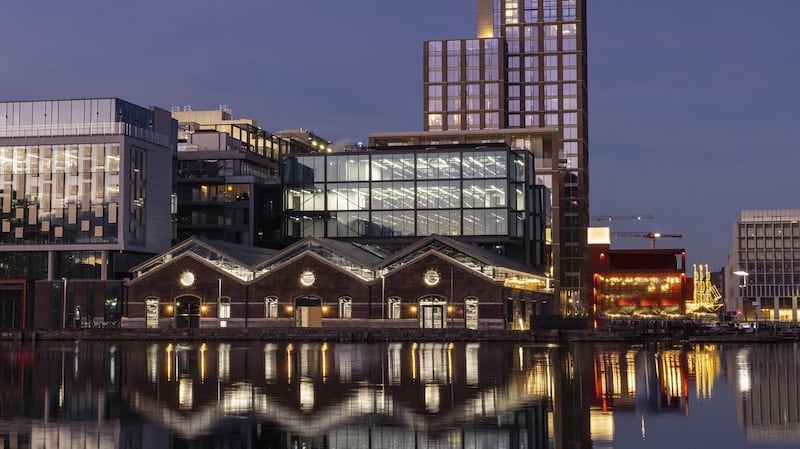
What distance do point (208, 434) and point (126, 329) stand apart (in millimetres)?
82445

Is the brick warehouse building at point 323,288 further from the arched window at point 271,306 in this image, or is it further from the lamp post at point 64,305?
the lamp post at point 64,305

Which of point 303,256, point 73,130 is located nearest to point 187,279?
point 303,256

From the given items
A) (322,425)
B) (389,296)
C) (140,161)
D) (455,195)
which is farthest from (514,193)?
(322,425)

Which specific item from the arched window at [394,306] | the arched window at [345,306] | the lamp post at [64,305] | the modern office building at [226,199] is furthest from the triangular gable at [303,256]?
the modern office building at [226,199]

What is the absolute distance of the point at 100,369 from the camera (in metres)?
60.2

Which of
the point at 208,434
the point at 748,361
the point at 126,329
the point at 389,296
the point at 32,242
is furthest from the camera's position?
the point at 32,242

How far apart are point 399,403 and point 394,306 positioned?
80.8 meters

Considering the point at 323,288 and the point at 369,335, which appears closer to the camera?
the point at 369,335

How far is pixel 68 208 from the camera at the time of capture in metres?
134

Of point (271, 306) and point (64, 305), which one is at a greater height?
point (64, 305)

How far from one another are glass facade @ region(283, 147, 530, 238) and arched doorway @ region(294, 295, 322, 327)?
31576 mm

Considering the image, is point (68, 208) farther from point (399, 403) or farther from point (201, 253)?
point (399, 403)

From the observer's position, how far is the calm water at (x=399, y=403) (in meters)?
31.4

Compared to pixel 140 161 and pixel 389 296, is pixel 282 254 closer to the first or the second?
pixel 389 296
